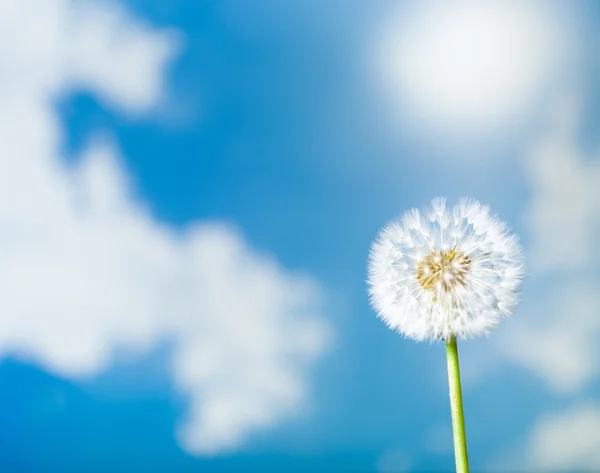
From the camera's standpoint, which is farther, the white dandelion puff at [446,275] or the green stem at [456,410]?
the white dandelion puff at [446,275]

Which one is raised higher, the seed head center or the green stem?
the seed head center

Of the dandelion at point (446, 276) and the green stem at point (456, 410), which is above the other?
the dandelion at point (446, 276)

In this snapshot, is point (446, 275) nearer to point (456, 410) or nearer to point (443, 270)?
point (443, 270)

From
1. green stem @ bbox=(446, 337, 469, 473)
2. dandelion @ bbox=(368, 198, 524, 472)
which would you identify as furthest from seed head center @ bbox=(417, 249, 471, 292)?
green stem @ bbox=(446, 337, 469, 473)

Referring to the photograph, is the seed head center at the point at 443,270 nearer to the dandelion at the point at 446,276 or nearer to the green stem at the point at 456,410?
the dandelion at the point at 446,276

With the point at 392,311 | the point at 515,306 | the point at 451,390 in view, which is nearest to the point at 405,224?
the point at 392,311

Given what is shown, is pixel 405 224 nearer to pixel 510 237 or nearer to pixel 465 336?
pixel 510 237

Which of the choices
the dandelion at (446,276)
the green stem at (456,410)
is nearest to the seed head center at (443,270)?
the dandelion at (446,276)

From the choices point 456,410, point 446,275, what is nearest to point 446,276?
point 446,275

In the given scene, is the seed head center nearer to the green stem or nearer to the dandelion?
the dandelion
